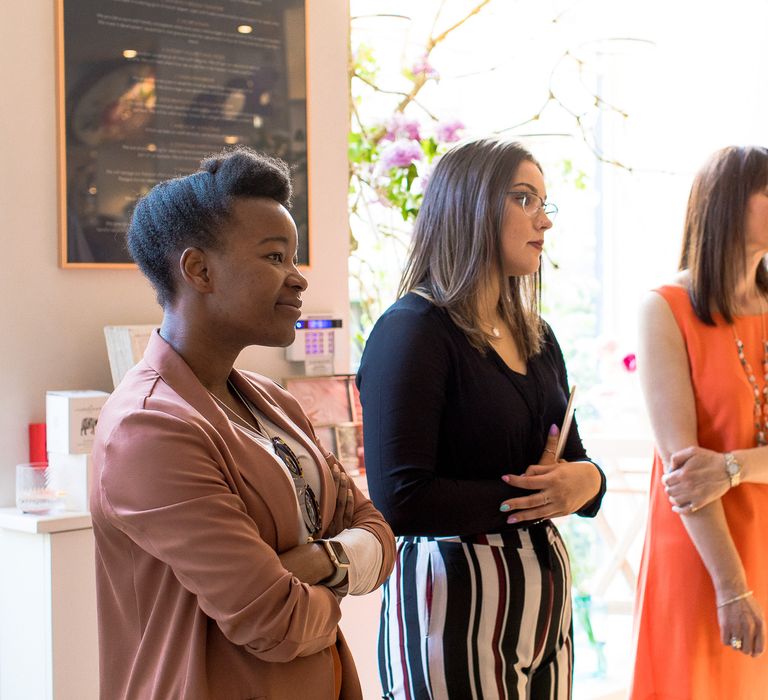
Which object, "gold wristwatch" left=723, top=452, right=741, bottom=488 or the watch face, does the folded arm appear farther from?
the watch face

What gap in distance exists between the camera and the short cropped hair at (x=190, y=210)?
133 cm

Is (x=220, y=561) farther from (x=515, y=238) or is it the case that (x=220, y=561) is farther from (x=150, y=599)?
(x=515, y=238)

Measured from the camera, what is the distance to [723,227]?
6.71 ft

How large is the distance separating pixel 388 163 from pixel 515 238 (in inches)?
47.8

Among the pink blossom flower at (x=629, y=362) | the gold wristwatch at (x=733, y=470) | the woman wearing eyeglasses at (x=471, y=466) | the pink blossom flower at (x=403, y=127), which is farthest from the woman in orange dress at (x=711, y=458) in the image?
the pink blossom flower at (x=629, y=362)

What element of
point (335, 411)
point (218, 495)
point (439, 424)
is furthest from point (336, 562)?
point (335, 411)

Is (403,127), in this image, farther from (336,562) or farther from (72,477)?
(336,562)

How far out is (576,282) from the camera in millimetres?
4836

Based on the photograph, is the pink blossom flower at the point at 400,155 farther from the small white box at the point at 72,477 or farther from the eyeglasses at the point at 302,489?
the eyeglasses at the point at 302,489

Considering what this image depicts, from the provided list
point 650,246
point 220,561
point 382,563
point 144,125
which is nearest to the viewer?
point 220,561

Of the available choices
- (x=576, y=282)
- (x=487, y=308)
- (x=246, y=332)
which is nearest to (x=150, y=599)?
(x=246, y=332)

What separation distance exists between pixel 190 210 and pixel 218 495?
40 centimetres

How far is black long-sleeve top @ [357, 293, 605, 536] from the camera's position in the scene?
1.61 metres

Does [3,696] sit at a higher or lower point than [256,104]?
lower
